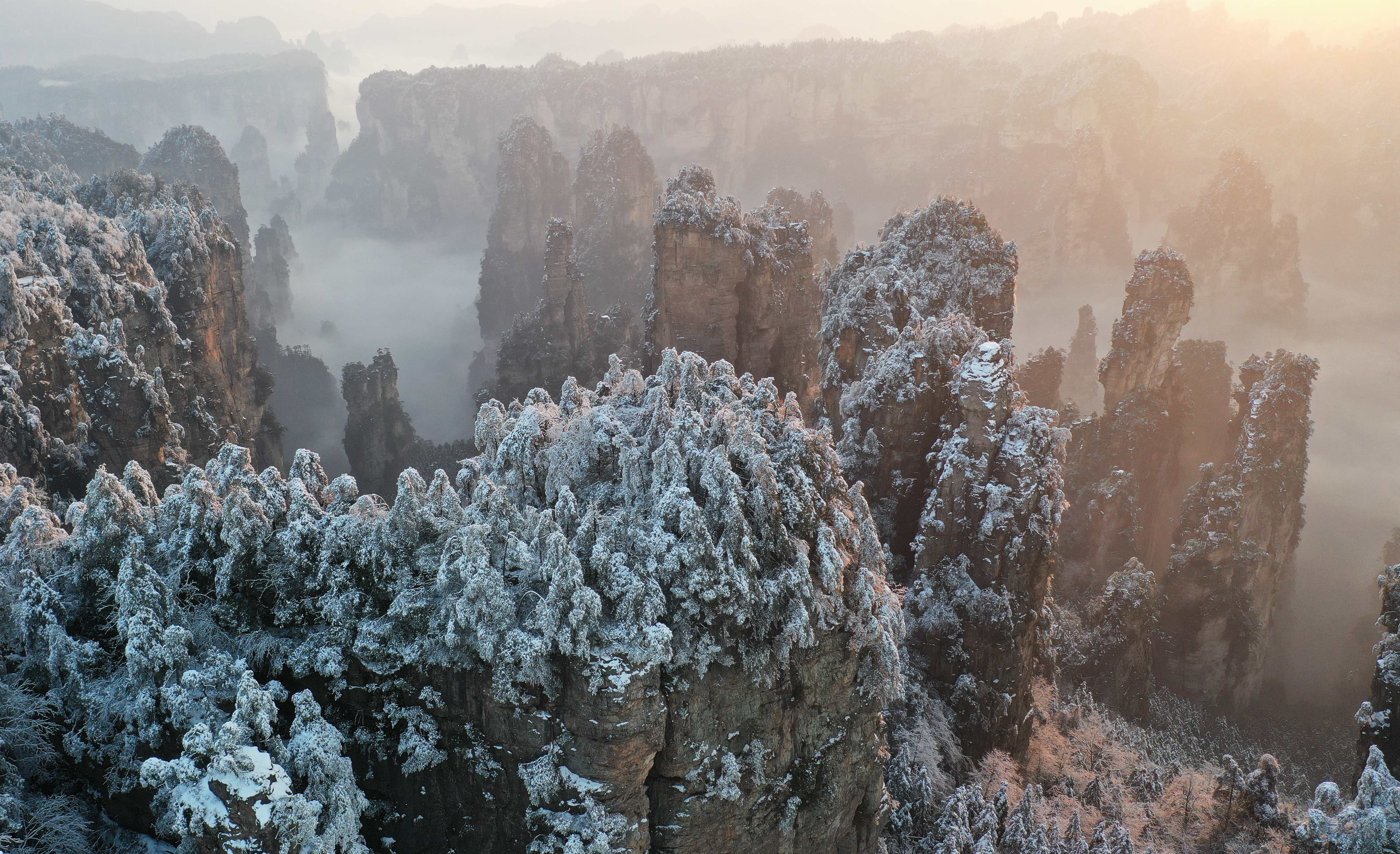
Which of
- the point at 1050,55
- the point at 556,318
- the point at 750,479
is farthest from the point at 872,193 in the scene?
the point at 750,479

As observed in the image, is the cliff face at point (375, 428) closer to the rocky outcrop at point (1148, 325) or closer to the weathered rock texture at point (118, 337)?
the weathered rock texture at point (118, 337)

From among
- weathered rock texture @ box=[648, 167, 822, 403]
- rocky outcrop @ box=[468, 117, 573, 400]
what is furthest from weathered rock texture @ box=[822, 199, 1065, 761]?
rocky outcrop @ box=[468, 117, 573, 400]

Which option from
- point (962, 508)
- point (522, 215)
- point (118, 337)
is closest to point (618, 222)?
point (522, 215)

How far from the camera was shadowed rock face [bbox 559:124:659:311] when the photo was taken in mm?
84625

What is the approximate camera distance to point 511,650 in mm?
17188

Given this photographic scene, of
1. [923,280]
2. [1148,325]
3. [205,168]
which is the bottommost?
[1148,325]

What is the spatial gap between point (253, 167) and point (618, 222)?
75519mm

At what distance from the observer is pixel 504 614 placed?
17562 mm

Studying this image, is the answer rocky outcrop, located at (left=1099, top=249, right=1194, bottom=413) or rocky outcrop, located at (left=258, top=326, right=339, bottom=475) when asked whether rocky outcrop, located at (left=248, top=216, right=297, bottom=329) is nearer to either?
rocky outcrop, located at (left=258, top=326, right=339, bottom=475)

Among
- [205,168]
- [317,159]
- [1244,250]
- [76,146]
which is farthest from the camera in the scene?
[317,159]

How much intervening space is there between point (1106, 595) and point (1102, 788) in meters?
14.6

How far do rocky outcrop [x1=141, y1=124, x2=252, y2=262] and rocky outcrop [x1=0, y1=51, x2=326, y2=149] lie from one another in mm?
46658

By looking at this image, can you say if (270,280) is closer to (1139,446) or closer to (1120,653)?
(1139,446)

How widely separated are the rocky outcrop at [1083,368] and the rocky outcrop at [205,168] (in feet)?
253
